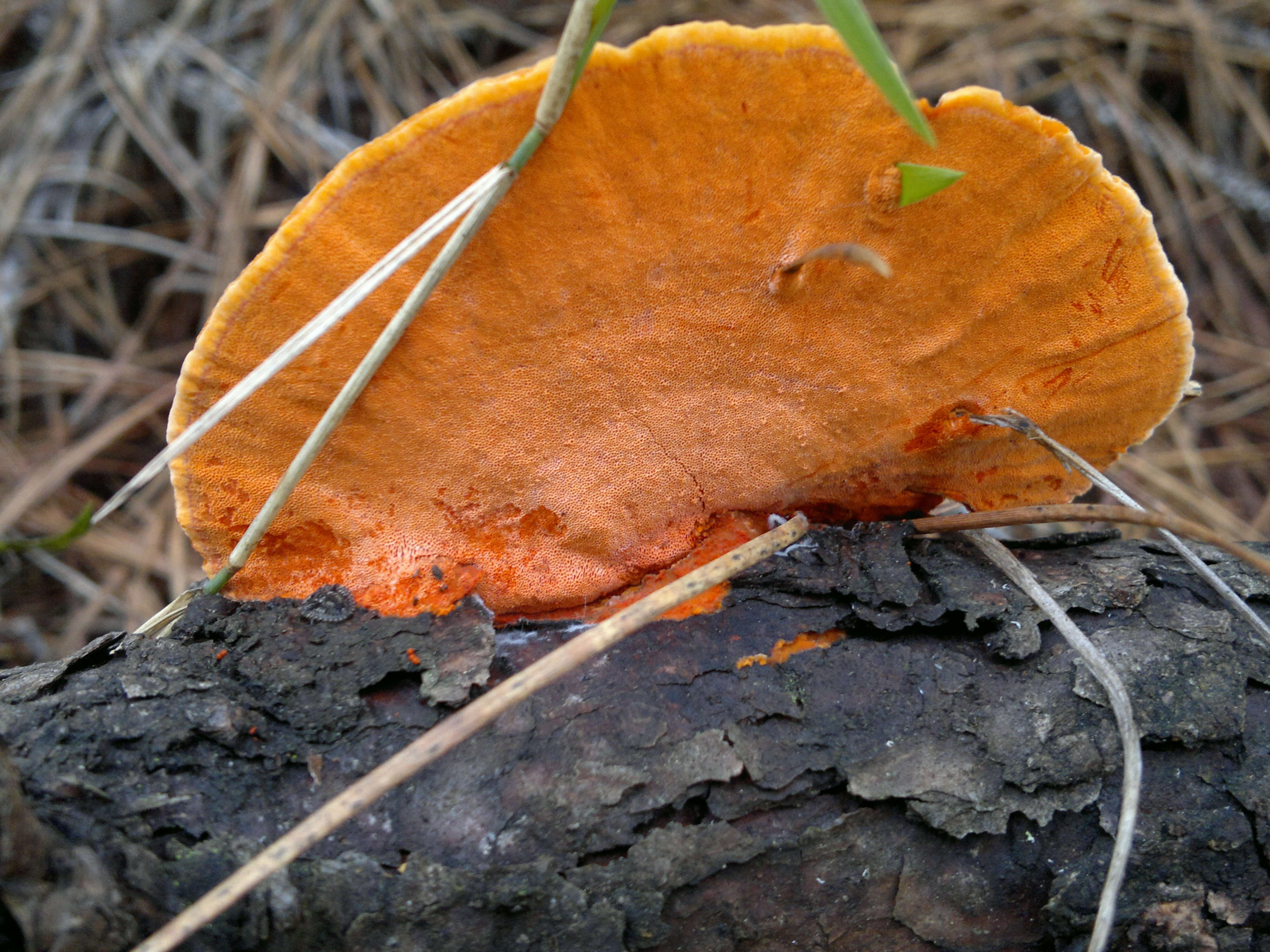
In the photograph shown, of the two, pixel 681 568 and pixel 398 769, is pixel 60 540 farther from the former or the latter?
pixel 681 568

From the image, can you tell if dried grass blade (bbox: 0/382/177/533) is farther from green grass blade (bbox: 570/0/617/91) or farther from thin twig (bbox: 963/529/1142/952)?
thin twig (bbox: 963/529/1142/952)

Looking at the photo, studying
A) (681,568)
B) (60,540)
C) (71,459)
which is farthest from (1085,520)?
(71,459)

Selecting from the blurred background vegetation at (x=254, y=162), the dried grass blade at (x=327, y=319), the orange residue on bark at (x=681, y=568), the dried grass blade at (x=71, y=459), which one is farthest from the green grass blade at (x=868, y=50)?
the dried grass blade at (x=71, y=459)

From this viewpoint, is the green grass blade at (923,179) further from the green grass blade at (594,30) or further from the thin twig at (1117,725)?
the thin twig at (1117,725)

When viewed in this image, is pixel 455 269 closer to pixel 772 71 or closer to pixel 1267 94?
pixel 772 71

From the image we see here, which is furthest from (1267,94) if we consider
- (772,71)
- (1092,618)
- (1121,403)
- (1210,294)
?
(772,71)

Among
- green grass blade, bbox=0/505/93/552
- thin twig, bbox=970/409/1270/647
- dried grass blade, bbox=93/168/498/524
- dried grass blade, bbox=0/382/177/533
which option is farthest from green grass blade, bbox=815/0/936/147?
dried grass blade, bbox=0/382/177/533
